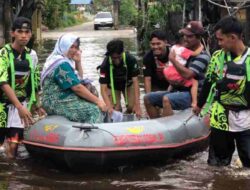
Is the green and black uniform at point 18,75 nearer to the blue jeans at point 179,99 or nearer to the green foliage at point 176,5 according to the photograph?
the blue jeans at point 179,99

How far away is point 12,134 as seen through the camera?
702 cm

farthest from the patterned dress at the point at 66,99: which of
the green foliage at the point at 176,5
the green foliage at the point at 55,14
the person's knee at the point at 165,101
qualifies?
the green foliage at the point at 55,14

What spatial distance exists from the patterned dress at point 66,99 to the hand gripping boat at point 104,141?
0.13 meters

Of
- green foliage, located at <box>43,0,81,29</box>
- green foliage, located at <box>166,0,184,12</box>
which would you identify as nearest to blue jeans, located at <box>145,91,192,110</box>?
green foliage, located at <box>166,0,184,12</box>

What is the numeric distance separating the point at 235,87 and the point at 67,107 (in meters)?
2.02

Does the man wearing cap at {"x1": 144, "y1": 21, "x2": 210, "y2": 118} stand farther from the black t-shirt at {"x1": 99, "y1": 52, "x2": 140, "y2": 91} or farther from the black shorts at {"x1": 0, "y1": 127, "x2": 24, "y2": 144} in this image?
the black shorts at {"x1": 0, "y1": 127, "x2": 24, "y2": 144}

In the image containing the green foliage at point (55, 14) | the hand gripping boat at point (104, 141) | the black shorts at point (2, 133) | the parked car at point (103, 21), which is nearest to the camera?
the hand gripping boat at point (104, 141)

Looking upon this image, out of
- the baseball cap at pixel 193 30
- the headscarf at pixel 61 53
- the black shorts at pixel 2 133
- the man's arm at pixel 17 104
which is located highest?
the baseball cap at pixel 193 30

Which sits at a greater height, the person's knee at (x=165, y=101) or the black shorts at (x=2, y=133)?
the person's knee at (x=165, y=101)

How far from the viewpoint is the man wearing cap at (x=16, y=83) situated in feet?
22.0

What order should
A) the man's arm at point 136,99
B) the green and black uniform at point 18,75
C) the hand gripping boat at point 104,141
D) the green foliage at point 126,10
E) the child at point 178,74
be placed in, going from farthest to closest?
the green foliage at point 126,10
the man's arm at point 136,99
the child at point 178,74
the green and black uniform at point 18,75
the hand gripping boat at point 104,141

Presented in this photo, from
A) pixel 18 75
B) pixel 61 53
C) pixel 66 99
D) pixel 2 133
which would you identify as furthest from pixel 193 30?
pixel 2 133

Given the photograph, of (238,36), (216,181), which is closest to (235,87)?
(238,36)

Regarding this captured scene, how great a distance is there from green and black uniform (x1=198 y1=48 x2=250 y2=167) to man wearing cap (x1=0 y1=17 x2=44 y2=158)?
2066mm
